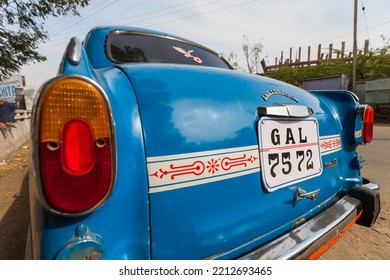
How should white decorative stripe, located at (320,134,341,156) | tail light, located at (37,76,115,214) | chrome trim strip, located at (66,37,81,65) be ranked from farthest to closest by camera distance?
1. white decorative stripe, located at (320,134,341,156)
2. chrome trim strip, located at (66,37,81,65)
3. tail light, located at (37,76,115,214)

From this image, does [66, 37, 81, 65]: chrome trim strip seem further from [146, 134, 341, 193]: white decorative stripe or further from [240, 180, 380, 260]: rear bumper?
[240, 180, 380, 260]: rear bumper

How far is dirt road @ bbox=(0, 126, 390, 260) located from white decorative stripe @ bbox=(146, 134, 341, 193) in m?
1.55

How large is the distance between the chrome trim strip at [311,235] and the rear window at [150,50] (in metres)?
1.56

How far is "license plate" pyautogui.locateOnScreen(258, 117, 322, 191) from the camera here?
1298 mm

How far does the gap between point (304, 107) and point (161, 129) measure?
0.95 m

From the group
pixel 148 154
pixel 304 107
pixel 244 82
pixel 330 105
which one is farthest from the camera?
pixel 330 105

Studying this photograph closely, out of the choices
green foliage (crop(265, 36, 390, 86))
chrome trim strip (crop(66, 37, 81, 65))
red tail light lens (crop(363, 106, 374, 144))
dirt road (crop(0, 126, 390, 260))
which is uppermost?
green foliage (crop(265, 36, 390, 86))

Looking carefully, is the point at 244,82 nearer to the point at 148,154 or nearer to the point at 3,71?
the point at 148,154

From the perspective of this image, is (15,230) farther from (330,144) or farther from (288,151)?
(330,144)

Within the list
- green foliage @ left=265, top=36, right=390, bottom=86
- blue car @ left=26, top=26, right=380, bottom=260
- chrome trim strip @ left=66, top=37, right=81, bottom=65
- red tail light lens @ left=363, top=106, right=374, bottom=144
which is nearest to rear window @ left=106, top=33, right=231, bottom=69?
blue car @ left=26, top=26, right=380, bottom=260

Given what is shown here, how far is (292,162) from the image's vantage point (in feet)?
4.70

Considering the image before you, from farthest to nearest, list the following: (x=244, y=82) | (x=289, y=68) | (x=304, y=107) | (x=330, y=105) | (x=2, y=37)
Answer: (x=289, y=68) < (x=2, y=37) < (x=330, y=105) < (x=304, y=107) < (x=244, y=82)

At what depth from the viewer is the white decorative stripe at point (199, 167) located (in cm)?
98

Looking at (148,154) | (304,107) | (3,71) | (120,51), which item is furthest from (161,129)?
(3,71)
